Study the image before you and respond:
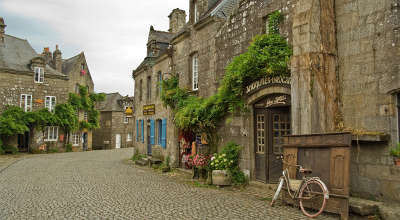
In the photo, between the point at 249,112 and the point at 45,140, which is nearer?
the point at 249,112

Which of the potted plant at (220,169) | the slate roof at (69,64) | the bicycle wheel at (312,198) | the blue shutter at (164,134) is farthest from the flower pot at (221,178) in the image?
the slate roof at (69,64)

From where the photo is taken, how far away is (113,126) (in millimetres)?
37719

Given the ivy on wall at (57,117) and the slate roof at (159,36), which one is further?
the ivy on wall at (57,117)

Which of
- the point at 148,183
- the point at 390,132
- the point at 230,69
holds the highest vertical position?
the point at 230,69

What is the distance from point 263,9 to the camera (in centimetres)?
900

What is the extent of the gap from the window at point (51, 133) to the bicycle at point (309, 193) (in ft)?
86.4

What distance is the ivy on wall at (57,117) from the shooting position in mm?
24766

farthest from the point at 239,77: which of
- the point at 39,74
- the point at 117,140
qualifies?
the point at 117,140

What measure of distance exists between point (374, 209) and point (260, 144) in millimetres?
3788

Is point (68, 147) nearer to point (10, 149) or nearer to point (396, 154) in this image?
point (10, 149)

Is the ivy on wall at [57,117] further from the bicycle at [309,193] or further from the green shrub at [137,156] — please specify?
the bicycle at [309,193]

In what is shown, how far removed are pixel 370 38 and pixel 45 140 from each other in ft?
90.2

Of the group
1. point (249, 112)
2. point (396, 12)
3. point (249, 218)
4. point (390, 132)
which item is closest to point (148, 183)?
point (249, 112)

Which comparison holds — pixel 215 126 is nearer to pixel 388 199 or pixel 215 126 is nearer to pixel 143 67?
pixel 388 199
